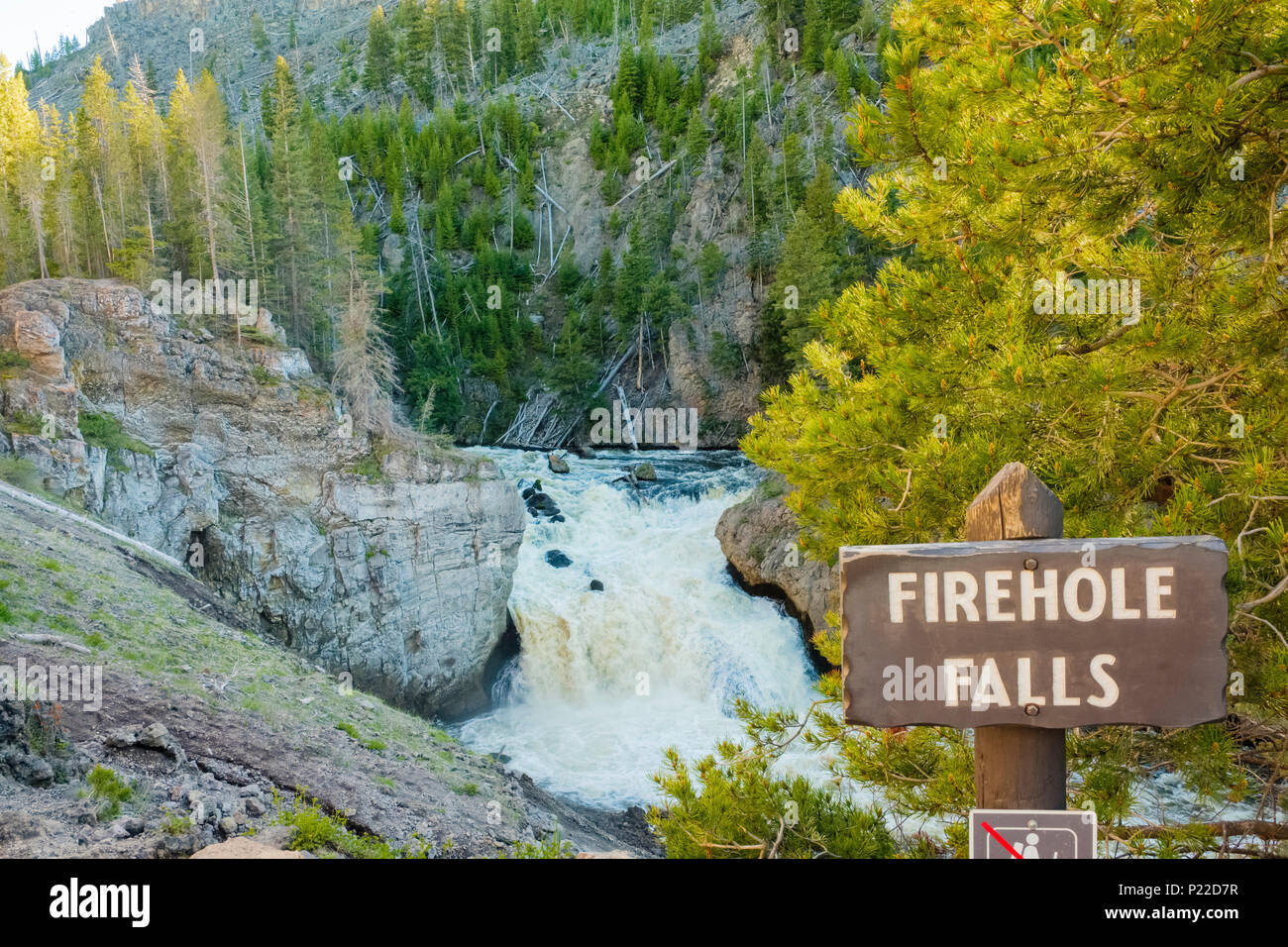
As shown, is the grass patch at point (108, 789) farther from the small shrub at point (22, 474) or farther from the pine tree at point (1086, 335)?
the small shrub at point (22, 474)

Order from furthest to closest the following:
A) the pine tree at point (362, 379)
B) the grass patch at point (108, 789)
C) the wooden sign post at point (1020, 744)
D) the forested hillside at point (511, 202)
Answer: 1. the forested hillside at point (511, 202)
2. the pine tree at point (362, 379)
3. the grass patch at point (108, 789)
4. the wooden sign post at point (1020, 744)

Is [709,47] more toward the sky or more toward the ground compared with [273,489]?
more toward the sky

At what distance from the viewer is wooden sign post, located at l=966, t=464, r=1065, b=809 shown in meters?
2.27

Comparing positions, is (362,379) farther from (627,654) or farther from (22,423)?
(627,654)

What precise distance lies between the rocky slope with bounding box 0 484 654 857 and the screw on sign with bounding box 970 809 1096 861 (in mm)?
5090

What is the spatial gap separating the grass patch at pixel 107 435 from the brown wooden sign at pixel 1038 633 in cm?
2160

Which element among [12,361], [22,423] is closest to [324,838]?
[22,423]

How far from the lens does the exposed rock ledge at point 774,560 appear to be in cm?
2245

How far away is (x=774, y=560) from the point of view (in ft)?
77.2

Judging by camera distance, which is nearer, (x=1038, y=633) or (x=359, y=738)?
(x=1038, y=633)

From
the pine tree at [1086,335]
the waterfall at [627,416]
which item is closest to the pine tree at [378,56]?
the waterfall at [627,416]

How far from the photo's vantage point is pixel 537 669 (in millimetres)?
22375

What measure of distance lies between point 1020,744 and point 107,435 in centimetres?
2250
